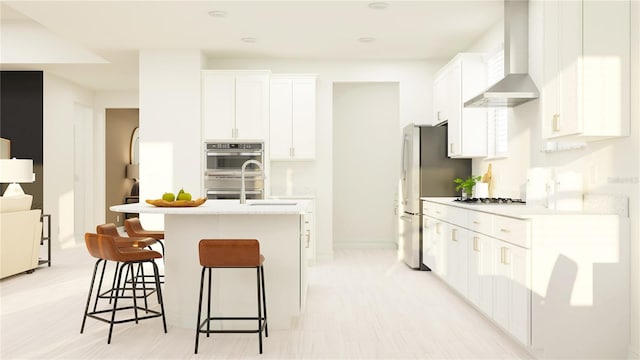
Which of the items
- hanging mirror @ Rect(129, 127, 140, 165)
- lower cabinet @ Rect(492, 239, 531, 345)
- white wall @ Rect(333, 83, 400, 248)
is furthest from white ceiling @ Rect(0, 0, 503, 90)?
hanging mirror @ Rect(129, 127, 140, 165)

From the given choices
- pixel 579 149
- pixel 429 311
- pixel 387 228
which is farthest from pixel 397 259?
pixel 579 149

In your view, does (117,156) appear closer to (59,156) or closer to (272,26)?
(59,156)

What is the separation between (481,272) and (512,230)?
0.76 metres

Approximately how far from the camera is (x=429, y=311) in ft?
15.1

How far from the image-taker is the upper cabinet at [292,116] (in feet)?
23.6

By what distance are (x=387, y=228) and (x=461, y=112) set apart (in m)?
3.52

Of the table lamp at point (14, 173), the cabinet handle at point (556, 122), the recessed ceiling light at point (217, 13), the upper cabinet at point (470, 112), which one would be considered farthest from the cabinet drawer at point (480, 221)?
the table lamp at point (14, 173)

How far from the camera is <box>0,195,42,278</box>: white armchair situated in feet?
19.1

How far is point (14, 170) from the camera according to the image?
6.62 metres

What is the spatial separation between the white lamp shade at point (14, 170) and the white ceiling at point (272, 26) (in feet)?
5.44

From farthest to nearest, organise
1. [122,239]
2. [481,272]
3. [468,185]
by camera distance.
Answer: [468,185], [122,239], [481,272]

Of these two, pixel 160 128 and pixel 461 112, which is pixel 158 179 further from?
pixel 461 112

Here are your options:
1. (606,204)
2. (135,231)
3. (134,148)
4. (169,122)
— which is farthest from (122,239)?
(134,148)

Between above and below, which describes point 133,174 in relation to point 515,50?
below
